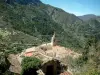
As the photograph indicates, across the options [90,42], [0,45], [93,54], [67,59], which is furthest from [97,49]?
[0,45]

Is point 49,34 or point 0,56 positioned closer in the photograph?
point 0,56

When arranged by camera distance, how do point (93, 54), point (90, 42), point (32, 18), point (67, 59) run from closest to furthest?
point (67, 59) < point (93, 54) < point (90, 42) < point (32, 18)

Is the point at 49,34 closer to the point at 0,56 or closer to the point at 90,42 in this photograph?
the point at 90,42

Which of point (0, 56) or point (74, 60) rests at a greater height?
point (0, 56)

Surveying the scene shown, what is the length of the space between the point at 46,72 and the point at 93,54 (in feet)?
52.1

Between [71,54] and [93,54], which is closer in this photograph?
[71,54]

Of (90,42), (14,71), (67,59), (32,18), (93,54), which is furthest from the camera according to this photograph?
(32,18)

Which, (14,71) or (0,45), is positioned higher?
(0,45)

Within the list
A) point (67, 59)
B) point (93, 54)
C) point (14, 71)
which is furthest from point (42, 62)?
point (93, 54)

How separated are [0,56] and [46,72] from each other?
7773 millimetres

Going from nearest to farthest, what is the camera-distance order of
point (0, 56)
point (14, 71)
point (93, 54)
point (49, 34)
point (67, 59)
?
point (0, 56) → point (14, 71) → point (67, 59) → point (93, 54) → point (49, 34)

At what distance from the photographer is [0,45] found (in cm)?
2234

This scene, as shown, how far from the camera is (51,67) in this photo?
28719 mm

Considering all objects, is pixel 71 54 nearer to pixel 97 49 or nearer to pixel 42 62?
pixel 97 49
